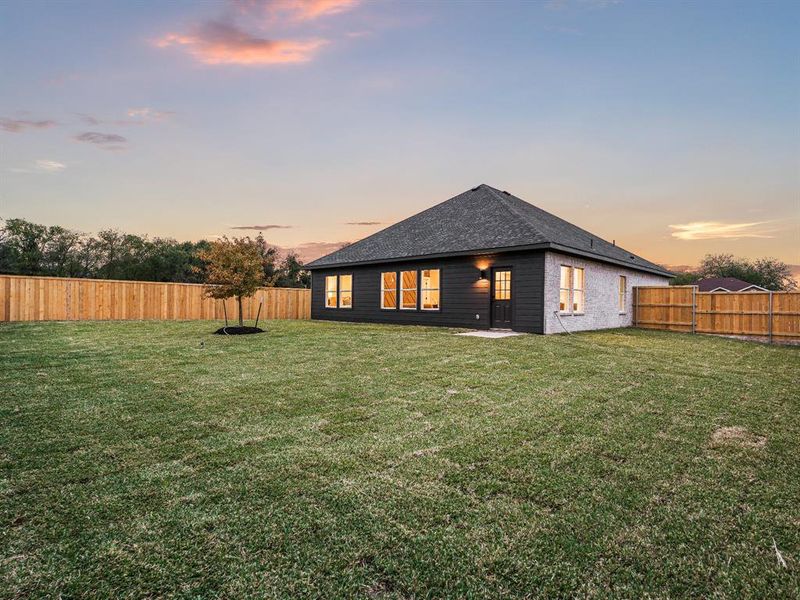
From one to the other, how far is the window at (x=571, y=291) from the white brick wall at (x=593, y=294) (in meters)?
0.19

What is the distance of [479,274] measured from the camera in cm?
1359

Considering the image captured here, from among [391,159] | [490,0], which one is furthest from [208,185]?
[490,0]

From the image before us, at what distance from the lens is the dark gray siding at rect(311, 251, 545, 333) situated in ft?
40.7

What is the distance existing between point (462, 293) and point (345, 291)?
19.7 ft

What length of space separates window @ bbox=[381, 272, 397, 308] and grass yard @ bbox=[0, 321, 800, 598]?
1033 centimetres

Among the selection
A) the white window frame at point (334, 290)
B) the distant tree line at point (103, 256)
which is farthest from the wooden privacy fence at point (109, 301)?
the distant tree line at point (103, 256)

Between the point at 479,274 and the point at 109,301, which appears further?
the point at 109,301

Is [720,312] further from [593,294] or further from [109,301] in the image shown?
[109,301]

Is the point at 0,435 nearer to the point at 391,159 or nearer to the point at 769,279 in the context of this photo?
the point at 391,159

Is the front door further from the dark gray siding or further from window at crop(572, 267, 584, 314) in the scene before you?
window at crop(572, 267, 584, 314)

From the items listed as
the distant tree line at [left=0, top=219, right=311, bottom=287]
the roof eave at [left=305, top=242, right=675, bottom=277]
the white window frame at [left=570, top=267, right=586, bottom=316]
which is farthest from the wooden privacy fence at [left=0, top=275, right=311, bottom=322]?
the white window frame at [left=570, top=267, right=586, bottom=316]

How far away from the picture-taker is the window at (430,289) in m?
14.8

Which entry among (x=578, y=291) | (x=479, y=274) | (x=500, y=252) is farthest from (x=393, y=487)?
(x=578, y=291)

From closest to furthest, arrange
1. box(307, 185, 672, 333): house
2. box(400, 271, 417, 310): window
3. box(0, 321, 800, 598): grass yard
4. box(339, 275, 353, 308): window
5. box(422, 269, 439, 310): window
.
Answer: box(0, 321, 800, 598): grass yard < box(307, 185, 672, 333): house < box(422, 269, 439, 310): window < box(400, 271, 417, 310): window < box(339, 275, 353, 308): window
